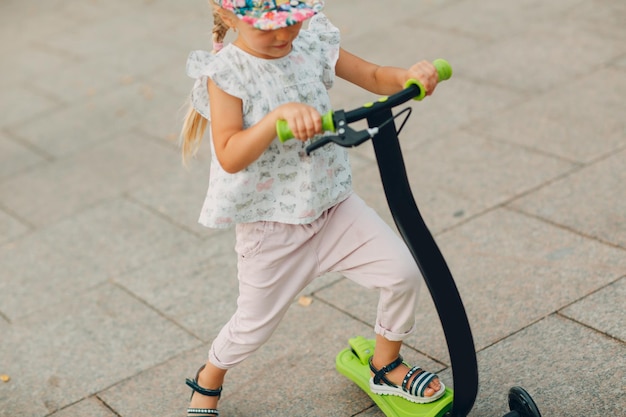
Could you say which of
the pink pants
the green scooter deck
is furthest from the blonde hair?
the green scooter deck

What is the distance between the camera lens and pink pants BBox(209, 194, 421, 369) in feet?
10.1

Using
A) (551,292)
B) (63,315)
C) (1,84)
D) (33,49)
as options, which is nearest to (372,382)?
(551,292)

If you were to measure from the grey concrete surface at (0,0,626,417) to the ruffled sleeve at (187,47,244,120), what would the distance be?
1.18 feet

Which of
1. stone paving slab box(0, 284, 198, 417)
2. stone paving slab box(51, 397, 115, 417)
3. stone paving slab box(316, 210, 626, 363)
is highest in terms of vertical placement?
stone paving slab box(316, 210, 626, 363)

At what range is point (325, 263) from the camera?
3.19m

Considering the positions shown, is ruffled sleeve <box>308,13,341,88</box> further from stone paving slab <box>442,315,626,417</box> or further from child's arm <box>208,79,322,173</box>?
stone paving slab <box>442,315,626,417</box>

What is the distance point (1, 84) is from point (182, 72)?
1775 mm

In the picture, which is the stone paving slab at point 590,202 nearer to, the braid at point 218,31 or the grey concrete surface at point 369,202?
the grey concrete surface at point 369,202

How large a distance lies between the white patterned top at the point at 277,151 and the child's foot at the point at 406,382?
0.68 meters

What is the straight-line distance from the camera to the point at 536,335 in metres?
3.69

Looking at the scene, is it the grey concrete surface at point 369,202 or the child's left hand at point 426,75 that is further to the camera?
the grey concrete surface at point 369,202

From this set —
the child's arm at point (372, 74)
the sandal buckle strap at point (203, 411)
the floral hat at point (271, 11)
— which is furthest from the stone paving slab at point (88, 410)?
the floral hat at point (271, 11)

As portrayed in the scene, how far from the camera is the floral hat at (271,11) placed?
275 cm

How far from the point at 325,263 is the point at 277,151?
0.45 m
